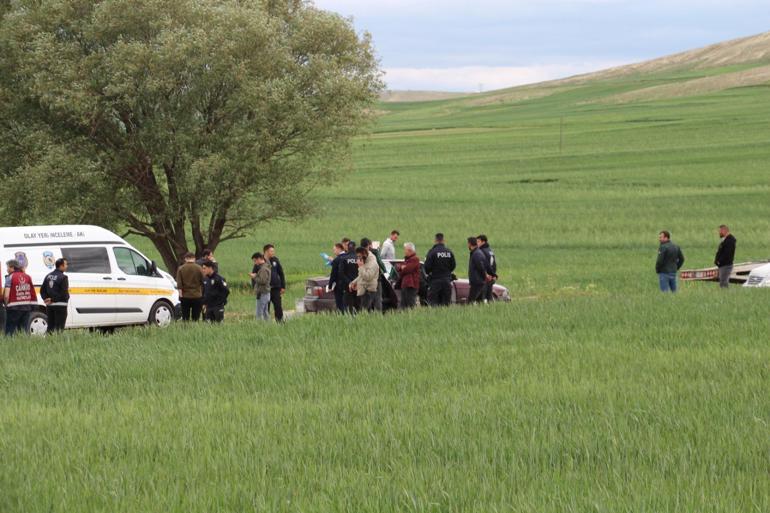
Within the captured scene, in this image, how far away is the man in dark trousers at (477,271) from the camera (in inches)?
874

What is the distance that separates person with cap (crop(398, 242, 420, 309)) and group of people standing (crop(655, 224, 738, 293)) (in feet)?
18.0

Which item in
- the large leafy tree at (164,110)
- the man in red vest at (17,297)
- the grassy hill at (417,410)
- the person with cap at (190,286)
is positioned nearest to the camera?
the grassy hill at (417,410)

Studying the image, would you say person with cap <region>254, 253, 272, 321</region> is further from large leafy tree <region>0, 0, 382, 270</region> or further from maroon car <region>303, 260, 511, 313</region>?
large leafy tree <region>0, 0, 382, 270</region>

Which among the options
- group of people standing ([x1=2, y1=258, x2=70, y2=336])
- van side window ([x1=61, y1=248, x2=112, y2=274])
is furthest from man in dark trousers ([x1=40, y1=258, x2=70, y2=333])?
van side window ([x1=61, y1=248, x2=112, y2=274])

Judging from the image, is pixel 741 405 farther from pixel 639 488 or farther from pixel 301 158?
pixel 301 158

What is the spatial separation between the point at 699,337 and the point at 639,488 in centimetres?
871

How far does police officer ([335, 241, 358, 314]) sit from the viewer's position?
2145 centimetres

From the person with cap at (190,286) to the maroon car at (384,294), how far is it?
2946 millimetres

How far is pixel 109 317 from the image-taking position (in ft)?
74.3

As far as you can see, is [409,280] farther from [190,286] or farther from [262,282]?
[190,286]

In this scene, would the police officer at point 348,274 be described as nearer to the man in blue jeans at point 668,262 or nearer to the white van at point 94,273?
the white van at point 94,273

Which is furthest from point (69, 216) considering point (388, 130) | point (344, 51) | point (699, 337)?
point (388, 130)

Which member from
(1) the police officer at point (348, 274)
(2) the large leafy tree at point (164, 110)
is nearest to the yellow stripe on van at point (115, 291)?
(1) the police officer at point (348, 274)

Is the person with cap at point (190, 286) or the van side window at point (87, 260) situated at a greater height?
the van side window at point (87, 260)
